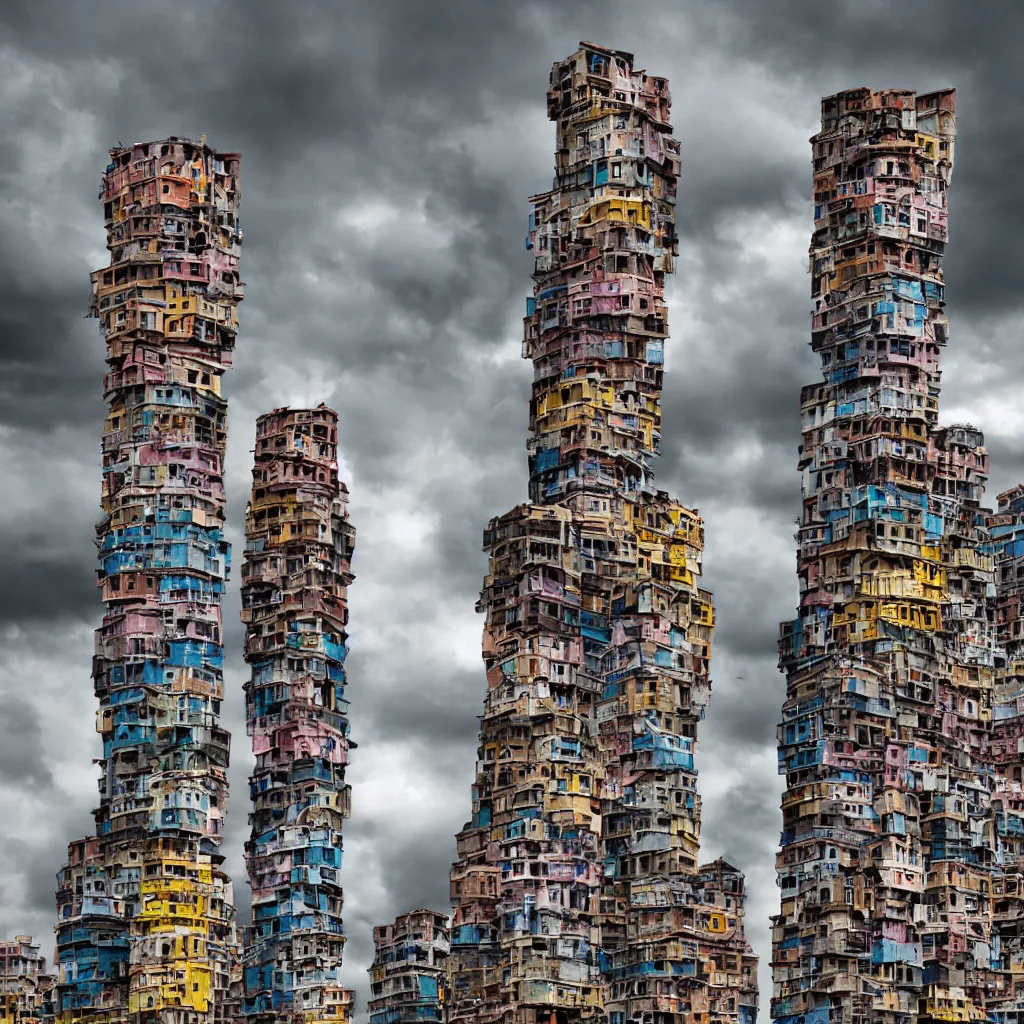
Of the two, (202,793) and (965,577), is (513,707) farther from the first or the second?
(965,577)

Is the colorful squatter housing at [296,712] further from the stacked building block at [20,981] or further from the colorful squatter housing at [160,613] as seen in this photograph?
the stacked building block at [20,981]

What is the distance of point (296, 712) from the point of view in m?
149

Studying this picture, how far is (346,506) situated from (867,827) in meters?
28.0

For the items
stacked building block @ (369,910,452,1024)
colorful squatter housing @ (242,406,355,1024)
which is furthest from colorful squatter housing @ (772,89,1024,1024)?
colorful squatter housing @ (242,406,355,1024)

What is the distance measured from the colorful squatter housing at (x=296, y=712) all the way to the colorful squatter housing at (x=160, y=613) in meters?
2.77

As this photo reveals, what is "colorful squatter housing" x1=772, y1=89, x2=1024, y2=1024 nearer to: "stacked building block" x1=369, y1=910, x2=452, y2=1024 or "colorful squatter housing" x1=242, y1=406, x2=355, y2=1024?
"stacked building block" x1=369, y1=910, x2=452, y2=1024

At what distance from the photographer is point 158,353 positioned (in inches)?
5832

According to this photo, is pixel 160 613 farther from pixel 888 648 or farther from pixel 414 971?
pixel 888 648

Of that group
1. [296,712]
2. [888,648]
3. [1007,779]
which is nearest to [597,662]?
[888,648]

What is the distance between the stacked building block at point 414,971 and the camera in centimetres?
14312

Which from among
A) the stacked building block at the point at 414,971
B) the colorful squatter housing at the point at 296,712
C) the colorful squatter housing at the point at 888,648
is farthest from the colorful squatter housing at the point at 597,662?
the colorful squatter housing at the point at 296,712

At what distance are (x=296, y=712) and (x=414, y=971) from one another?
1294cm

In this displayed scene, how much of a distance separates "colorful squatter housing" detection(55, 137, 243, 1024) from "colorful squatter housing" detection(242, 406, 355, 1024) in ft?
9.10

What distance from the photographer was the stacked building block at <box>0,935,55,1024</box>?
16175cm
